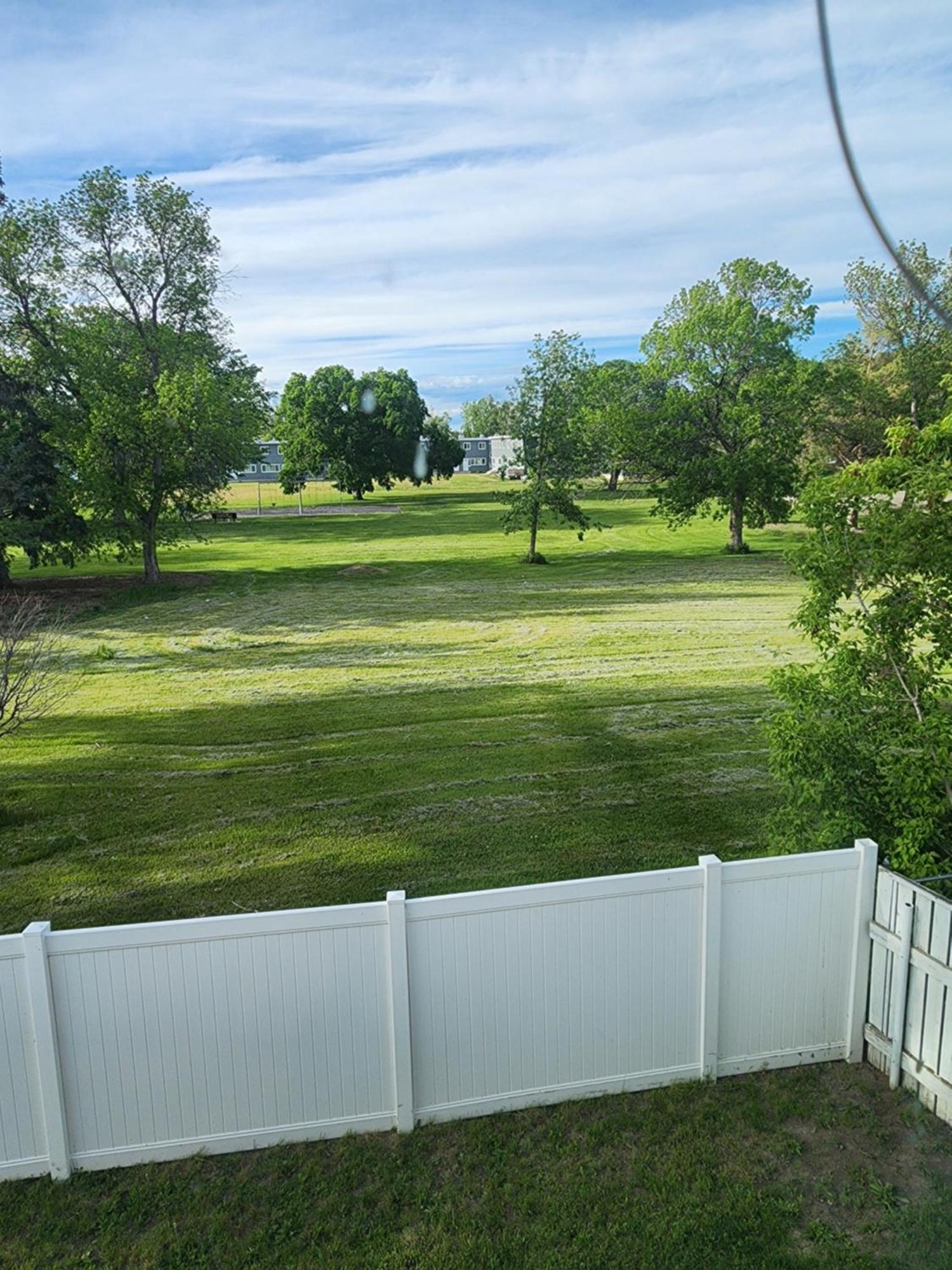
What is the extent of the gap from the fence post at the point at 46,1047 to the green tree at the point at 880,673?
14.9ft

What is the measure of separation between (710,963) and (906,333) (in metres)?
43.5

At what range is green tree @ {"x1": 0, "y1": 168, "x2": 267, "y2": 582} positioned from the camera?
2741cm

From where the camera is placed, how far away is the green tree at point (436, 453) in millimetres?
66500

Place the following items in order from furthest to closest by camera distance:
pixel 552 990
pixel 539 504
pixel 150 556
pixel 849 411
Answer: pixel 849 411, pixel 539 504, pixel 150 556, pixel 552 990

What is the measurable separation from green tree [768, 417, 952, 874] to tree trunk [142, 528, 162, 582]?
82.4 ft

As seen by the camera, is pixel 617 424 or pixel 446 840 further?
pixel 617 424

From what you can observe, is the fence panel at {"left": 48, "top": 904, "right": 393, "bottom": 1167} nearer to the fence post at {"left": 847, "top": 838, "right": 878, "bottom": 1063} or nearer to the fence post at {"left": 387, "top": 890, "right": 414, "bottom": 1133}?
the fence post at {"left": 387, "top": 890, "right": 414, "bottom": 1133}

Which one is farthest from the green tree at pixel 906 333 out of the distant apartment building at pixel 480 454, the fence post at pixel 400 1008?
the distant apartment building at pixel 480 454

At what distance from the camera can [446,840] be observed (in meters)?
9.12

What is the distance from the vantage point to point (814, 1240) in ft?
14.3

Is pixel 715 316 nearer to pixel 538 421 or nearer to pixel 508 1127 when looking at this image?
pixel 538 421

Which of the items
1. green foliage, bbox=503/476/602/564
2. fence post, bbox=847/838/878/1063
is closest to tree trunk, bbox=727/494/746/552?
green foliage, bbox=503/476/602/564

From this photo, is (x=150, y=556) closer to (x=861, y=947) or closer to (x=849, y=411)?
(x=861, y=947)

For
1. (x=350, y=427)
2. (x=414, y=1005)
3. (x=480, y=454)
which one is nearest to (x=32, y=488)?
(x=414, y=1005)
